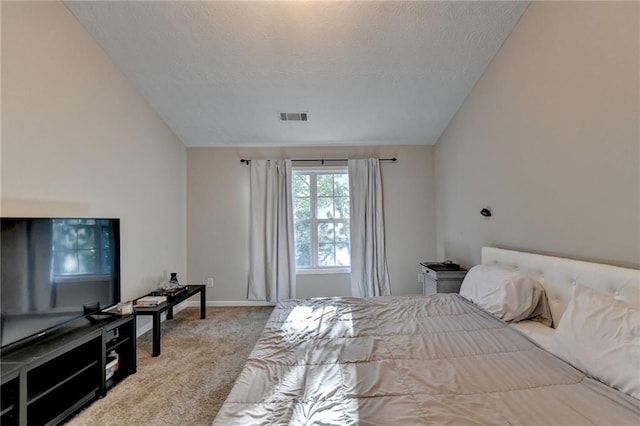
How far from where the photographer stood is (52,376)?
161 centimetres

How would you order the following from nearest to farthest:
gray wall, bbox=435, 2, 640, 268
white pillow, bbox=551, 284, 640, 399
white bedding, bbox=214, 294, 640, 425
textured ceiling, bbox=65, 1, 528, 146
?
white bedding, bbox=214, 294, 640, 425 < white pillow, bbox=551, 284, 640, 399 < gray wall, bbox=435, 2, 640, 268 < textured ceiling, bbox=65, 1, 528, 146

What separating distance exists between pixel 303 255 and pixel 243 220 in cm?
101

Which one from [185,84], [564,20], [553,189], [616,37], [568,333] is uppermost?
[185,84]

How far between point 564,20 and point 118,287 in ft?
12.2

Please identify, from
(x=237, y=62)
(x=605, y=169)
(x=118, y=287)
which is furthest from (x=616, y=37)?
(x=118, y=287)

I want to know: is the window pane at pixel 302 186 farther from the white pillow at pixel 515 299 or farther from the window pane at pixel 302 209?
the white pillow at pixel 515 299

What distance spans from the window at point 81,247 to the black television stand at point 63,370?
0.38m

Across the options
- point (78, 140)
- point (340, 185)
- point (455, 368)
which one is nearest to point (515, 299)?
point (455, 368)

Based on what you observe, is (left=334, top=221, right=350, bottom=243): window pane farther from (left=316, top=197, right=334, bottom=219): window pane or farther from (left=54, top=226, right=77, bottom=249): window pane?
(left=54, top=226, right=77, bottom=249): window pane

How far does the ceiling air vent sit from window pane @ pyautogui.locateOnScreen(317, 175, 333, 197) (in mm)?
970

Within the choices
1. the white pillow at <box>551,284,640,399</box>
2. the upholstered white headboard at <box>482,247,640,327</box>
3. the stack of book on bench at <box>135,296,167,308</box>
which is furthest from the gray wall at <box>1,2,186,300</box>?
the upholstered white headboard at <box>482,247,640,327</box>

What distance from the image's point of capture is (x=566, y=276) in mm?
1609

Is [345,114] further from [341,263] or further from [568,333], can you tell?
[568,333]

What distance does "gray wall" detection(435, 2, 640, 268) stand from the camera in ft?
4.50
